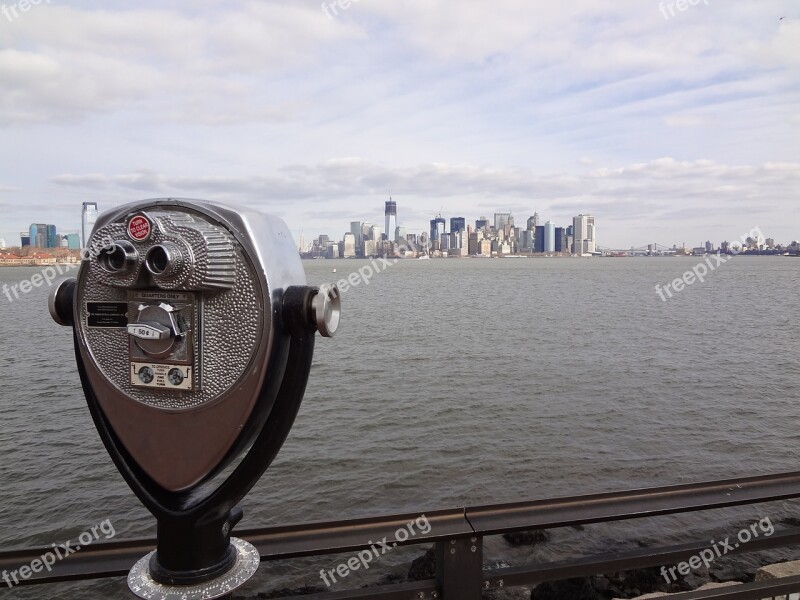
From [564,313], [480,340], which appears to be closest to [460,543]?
[480,340]

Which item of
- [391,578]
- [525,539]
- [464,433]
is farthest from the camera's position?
[464,433]

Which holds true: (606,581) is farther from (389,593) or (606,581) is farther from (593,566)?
(389,593)

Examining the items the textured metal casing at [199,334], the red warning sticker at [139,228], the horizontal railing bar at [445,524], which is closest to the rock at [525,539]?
the horizontal railing bar at [445,524]

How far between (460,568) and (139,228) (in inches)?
53.8

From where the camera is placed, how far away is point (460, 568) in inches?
84.9

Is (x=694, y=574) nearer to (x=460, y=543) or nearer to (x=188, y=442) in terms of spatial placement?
(x=460, y=543)

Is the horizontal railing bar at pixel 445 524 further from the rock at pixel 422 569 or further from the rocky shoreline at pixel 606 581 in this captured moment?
the rock at pixel 422 569

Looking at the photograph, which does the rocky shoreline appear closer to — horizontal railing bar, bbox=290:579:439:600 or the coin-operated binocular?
horizontal railing bar, bbox=290:579:439:600

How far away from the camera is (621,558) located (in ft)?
7.38

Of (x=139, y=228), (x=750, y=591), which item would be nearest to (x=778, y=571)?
(x=750, y=591)

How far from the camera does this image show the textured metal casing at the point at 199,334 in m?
1.76

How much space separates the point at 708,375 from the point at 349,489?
1196 centimetres

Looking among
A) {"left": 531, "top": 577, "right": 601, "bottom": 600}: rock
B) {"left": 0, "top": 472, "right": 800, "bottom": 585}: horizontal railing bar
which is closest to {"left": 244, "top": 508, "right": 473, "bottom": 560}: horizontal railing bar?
{"left": 0, "top": 472, "right": 800, "bottom": 585}: horizontal railing bar

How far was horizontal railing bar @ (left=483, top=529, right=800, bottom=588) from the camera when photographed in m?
2.18
